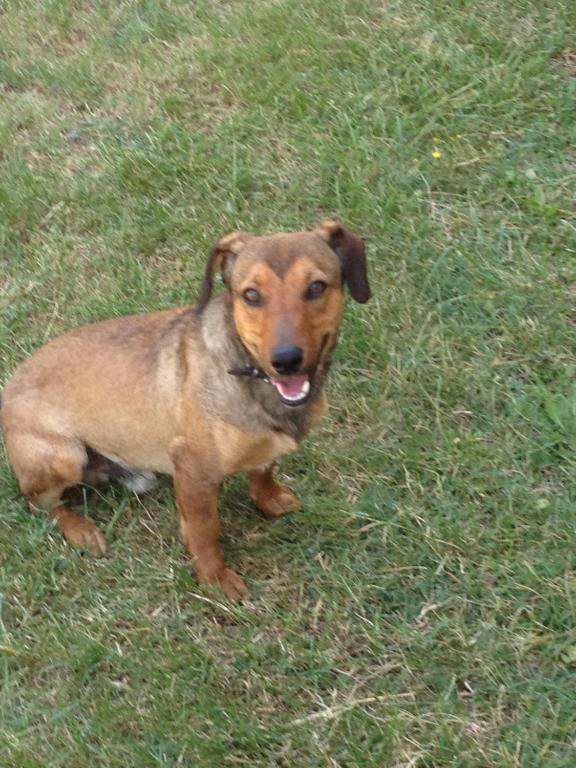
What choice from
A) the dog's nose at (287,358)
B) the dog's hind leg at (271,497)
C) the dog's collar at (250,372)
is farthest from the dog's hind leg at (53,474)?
the dog's nose at (287,358)

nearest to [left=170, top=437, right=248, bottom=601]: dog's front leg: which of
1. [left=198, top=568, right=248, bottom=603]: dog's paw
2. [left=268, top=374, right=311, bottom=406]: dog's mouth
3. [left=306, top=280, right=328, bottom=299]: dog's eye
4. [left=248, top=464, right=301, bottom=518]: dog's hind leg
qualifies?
[left=198, top=568, right=248, bottom=603]: dog's paw

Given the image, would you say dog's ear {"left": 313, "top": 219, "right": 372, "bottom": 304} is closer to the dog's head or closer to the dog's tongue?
the dog's head

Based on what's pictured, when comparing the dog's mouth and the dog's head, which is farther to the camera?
the dog's mouth

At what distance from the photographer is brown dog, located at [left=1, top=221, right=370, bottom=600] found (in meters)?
3.23

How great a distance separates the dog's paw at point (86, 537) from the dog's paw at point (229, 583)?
20.2 inches

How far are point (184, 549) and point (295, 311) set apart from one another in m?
1.42

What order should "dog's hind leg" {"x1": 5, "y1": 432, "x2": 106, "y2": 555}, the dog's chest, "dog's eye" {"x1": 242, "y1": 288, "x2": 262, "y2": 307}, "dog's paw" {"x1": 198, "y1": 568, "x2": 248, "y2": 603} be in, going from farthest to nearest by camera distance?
1. "dog's hind leg" {"x1": 5, "y1": 432, "x2": 106, "y2": 555}
2. "dog's paw" {"x1": 198, "y1": 568, "x2": 248, "y2": 603}
3. the dog's chest
4. "dog's eye" {"x1": 242, "y1": 288, "x2": 262, "y2": 307}

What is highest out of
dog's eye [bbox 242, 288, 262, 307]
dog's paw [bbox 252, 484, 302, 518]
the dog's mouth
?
dog's eye [bbox 242, 288, 262, 307]

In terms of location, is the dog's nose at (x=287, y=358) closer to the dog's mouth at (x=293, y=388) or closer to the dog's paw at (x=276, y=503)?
the dog's mouth at (x=293, y=388)

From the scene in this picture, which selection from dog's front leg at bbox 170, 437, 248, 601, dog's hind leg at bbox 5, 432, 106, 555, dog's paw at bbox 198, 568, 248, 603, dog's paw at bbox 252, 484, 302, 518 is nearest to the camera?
dog's front leg at bbox 170, 437, 248, 601

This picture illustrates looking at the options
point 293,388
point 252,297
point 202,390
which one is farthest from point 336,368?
point 252,297

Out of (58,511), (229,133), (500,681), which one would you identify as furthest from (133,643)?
(229,133)

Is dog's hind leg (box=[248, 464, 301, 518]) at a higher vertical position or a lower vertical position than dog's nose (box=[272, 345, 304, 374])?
lower

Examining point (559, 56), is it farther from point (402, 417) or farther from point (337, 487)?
point (337, 487)
